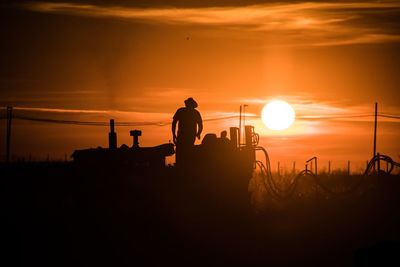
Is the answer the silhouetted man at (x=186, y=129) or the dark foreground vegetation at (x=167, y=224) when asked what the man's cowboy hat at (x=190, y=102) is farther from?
the dark foreground vegetation at (x=167, y=224)

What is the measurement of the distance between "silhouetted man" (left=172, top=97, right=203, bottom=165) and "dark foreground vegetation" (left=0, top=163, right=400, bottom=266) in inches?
23.7

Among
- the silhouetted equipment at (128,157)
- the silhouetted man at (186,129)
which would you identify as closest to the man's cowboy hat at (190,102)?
the silhouetted man at (186,129)

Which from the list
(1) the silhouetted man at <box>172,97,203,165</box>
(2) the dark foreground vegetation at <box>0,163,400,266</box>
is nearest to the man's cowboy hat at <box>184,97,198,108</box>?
(1) the silhouetted man at <box>172,97,203,165</box>

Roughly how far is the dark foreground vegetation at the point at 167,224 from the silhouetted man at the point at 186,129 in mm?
602

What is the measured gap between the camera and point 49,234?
19.6m

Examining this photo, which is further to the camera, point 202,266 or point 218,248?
point 218,248

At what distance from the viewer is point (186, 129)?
20.3 metres

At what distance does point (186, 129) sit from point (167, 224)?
292cm

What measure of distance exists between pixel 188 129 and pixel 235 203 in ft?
9.63

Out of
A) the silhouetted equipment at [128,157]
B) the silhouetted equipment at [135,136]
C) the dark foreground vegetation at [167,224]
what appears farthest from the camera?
the silhouetted equipment at [135,136]

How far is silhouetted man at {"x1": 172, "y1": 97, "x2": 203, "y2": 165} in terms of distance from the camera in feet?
66.4

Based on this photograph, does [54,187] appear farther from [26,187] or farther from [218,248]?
[218,248]

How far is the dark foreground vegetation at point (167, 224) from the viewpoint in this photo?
17.4m

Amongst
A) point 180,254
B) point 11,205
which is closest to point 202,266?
point 180,254
